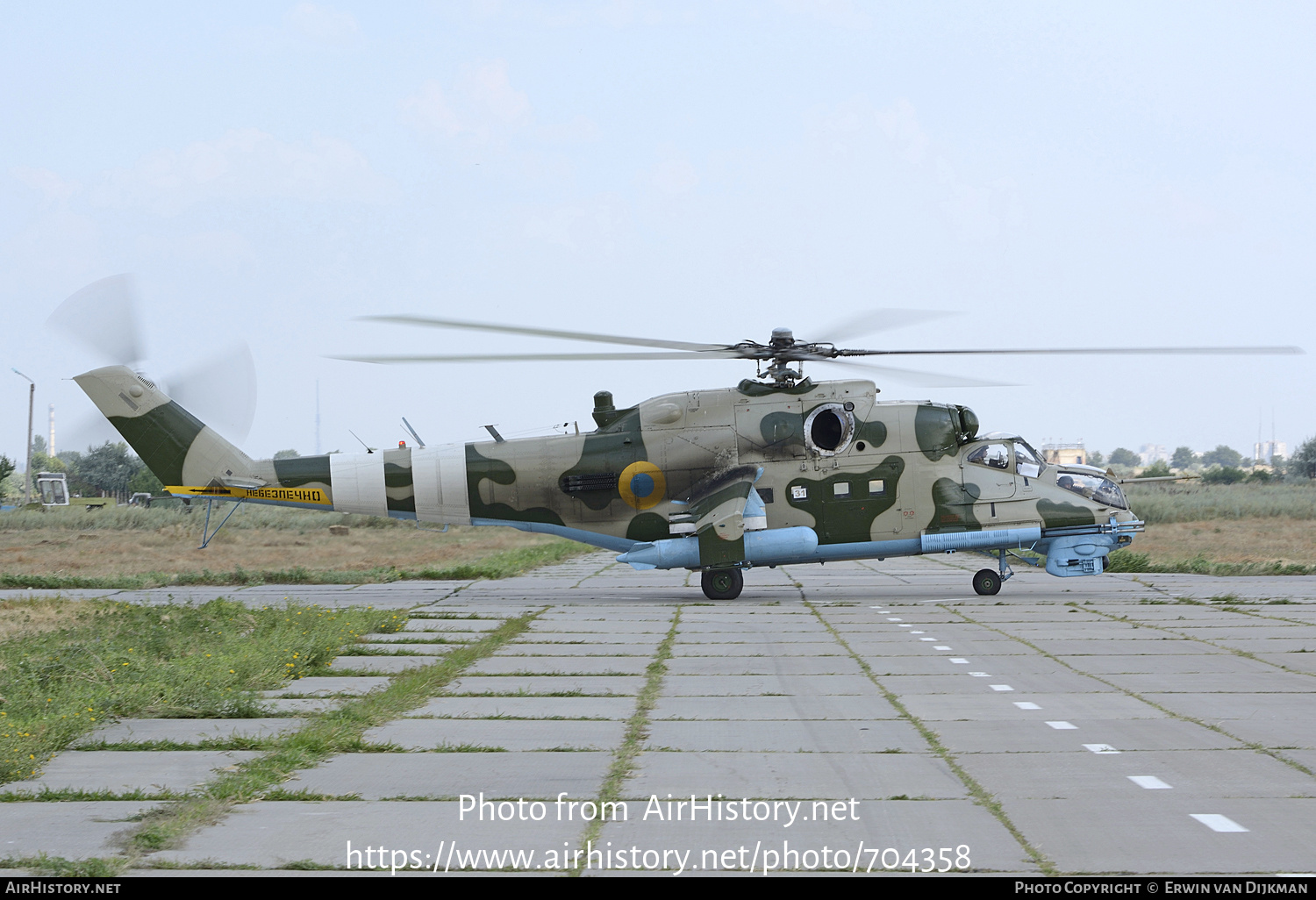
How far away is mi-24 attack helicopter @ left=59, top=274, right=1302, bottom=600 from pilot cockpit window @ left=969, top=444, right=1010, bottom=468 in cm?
2

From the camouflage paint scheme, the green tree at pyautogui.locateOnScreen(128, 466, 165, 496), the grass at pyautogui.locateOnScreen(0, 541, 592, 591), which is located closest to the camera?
the camouflage paint scheme

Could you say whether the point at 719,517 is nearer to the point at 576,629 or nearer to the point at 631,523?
the point at 631,523

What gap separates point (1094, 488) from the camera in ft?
61.3

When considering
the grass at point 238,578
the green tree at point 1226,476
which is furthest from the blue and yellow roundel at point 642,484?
the green tree at point 1226,476

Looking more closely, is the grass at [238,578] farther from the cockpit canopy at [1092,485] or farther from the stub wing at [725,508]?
the cockpit canopy at [1092,485]

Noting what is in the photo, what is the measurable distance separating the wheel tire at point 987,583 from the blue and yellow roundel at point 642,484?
5.57 m

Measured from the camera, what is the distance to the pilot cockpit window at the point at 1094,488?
61.1 ft

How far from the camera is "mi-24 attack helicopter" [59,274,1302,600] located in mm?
18422

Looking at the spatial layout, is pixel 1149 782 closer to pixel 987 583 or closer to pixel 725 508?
pixel 725 508

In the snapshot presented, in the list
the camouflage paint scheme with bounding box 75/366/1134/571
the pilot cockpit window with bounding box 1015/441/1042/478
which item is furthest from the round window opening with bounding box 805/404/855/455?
the pilot cockpit window with bounding box 1015/441/1042/478

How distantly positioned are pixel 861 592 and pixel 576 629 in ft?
24.8

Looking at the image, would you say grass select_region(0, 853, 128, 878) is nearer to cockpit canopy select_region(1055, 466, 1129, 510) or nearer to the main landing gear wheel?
the main landing gear wheel

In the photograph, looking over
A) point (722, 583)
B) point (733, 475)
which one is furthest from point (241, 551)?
point (733, 475)

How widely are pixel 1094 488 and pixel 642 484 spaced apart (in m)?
7.77
